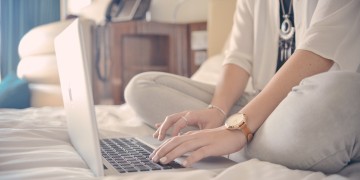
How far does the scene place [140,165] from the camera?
2.09 feet

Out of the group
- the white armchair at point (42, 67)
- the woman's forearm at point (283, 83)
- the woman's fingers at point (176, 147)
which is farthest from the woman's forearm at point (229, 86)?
the white armchair at point (42, 67)

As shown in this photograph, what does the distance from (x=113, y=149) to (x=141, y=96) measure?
33cm

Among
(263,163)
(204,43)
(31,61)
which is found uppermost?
(263,163)

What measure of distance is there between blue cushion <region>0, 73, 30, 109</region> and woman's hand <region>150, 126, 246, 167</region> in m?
1.64

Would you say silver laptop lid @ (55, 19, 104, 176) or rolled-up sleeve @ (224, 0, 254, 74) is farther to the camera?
rolled-up sleeve @ (224, 0, 254, 74)

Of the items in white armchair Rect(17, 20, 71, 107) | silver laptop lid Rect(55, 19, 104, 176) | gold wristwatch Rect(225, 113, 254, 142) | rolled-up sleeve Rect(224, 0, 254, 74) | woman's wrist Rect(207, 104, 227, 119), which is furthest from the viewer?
white armchair Rect(17, 20, 71, 107)

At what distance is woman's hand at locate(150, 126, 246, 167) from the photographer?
0.64 meters

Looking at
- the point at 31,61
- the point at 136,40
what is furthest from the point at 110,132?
the point at 31,61

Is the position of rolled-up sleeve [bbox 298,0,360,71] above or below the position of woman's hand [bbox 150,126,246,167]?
above

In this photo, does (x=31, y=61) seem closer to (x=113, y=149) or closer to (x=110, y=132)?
(x=110, y=132)

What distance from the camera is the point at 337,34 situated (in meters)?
0.82

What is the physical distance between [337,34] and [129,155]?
0.47 metres

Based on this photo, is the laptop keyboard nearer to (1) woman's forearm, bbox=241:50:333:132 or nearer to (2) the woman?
(2) the woman

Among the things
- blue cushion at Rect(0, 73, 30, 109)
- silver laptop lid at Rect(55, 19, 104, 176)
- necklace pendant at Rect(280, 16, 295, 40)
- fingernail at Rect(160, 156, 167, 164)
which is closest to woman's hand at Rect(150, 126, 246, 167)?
fingernail at Rect(160, 156, 167, 164)
